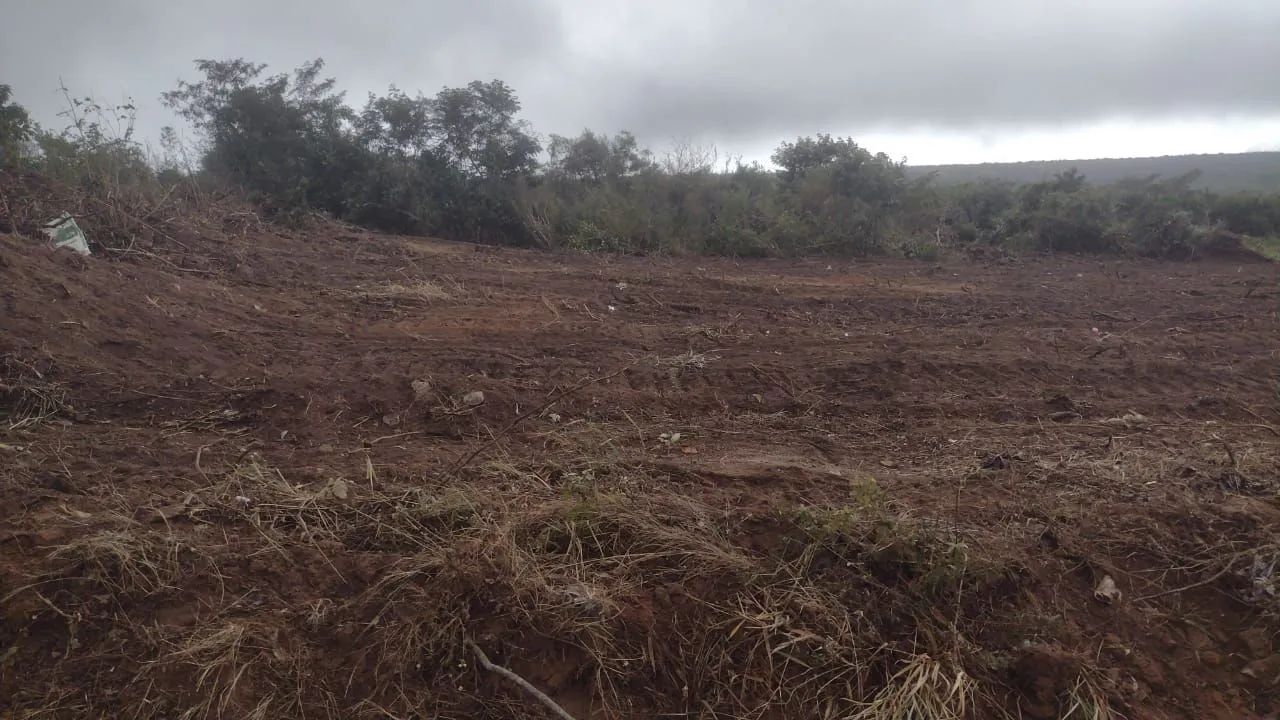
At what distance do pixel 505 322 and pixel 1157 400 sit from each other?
532cm

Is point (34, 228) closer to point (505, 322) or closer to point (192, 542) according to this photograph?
point (505, 322)

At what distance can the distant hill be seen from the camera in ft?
110

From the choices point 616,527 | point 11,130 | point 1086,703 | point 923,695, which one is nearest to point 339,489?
point 616,527

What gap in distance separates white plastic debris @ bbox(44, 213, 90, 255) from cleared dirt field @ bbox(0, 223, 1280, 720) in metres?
1.20

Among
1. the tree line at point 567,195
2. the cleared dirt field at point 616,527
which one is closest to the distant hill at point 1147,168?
the tree line at point 567,195

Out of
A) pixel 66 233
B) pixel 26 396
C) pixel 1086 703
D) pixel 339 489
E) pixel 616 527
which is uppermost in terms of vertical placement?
pixel 66 233

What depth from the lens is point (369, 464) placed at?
3568 millimetres

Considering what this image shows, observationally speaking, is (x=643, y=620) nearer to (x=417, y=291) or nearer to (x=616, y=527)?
(x=616, y=527)

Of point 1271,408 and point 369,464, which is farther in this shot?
point 1271,408

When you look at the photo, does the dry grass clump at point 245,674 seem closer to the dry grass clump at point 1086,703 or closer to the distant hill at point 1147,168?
the dry grass clump at point 1086,703

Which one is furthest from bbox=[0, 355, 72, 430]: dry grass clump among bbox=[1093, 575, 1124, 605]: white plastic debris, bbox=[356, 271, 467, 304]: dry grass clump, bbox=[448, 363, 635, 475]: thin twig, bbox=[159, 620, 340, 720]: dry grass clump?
bbox=[1093, 575, 1124, 605]: white plastic debris

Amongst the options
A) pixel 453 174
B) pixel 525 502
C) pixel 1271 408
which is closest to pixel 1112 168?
pixel 453 174

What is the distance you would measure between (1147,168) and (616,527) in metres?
48.0

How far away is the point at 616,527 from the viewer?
3.06m
